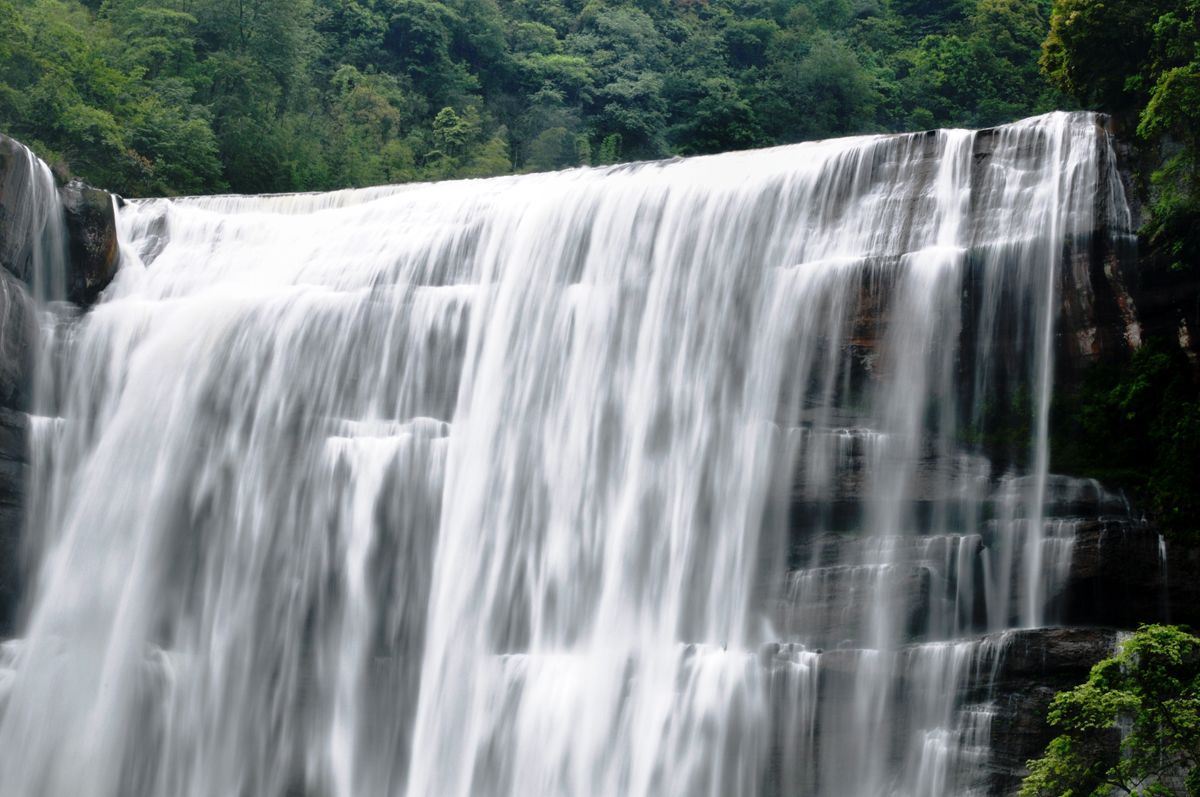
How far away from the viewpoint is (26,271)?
2438 centimetres

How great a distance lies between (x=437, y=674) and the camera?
2005 centimetres

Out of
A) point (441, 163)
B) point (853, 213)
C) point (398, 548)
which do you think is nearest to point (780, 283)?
point (853, 213)

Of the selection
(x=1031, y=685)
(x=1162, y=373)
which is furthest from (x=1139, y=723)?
(x=1162, y=373)

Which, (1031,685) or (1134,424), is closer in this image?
(1031,685)

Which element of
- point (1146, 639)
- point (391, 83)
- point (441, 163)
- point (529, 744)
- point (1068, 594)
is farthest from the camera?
point (391, 83)

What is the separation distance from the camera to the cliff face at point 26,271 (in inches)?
880

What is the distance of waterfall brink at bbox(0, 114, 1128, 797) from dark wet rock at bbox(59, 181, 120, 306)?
0.82 metres

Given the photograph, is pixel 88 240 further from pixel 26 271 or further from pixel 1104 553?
pixel 1104 553

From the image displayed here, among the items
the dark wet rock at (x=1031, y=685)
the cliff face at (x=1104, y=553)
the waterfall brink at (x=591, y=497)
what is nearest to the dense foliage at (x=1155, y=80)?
the cliff face at (x=1104, y=553)

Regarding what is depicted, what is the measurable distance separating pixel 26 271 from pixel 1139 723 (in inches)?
781

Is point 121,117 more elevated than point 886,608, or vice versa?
point 121,117

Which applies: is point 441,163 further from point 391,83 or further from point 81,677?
point 81,677

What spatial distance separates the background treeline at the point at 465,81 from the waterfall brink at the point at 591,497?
40.2 ft

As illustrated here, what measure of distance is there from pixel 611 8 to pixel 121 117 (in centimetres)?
3220
